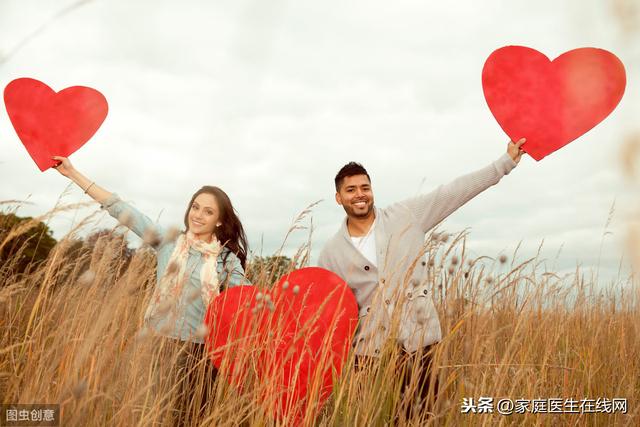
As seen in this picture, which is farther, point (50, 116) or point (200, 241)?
point (50, 116)

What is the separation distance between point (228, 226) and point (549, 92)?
6.04 ft

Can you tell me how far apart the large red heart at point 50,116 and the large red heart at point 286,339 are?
1.27 meters

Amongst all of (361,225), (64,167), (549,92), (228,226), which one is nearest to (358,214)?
(361,225)

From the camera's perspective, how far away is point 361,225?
9.69 feet

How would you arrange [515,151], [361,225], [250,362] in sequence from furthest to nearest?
[361,225], [515,151], [250,362]

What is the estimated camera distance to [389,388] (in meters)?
2.05

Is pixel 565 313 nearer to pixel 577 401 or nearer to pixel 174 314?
pixel 577 401

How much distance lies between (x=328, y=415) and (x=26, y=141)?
81.0 inches

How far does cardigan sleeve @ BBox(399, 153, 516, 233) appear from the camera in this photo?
2811mm

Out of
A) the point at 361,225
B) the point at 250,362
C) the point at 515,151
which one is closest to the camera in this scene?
the point at 250,362

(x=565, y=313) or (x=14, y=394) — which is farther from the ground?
(x=565, y=313)

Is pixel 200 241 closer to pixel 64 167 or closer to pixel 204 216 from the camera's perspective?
pixel 204 216

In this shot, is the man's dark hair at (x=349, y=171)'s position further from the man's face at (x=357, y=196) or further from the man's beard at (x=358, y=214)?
the man's beard at (x=358, y=214)

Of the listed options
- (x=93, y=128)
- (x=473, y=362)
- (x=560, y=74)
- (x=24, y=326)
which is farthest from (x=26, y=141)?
(x=560, y=74)
